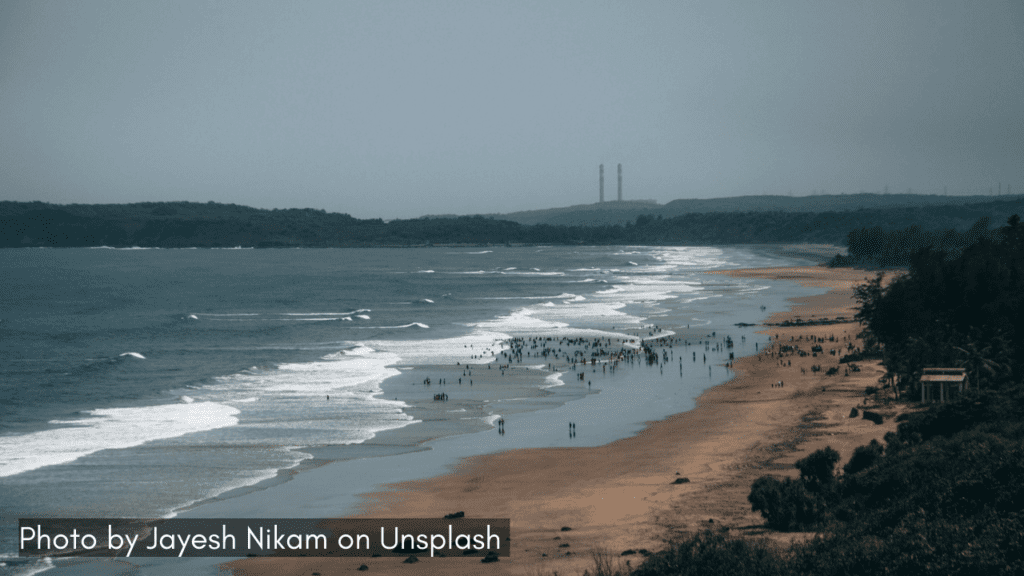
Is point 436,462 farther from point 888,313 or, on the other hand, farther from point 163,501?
point 888,313

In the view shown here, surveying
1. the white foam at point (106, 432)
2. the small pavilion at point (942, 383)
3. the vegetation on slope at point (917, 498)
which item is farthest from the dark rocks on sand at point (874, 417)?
the white foam at point (106, 432)

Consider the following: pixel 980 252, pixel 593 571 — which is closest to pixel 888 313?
pixel 980 252

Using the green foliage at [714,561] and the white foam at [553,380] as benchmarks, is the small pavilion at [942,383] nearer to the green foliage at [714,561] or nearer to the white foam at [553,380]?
the white foam at [553,380]

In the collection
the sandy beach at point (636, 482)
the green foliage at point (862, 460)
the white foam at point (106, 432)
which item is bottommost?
the white foam at point (106, 432)

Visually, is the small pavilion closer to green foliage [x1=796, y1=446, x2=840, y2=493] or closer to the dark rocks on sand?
the dark rocks on sand

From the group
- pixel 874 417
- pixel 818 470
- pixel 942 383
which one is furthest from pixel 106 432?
pixel 942 383

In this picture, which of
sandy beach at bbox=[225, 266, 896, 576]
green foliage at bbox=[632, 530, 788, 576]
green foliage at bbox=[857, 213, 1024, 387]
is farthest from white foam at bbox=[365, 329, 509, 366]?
green foliage at bbox=[632, 530, 788, 576]
